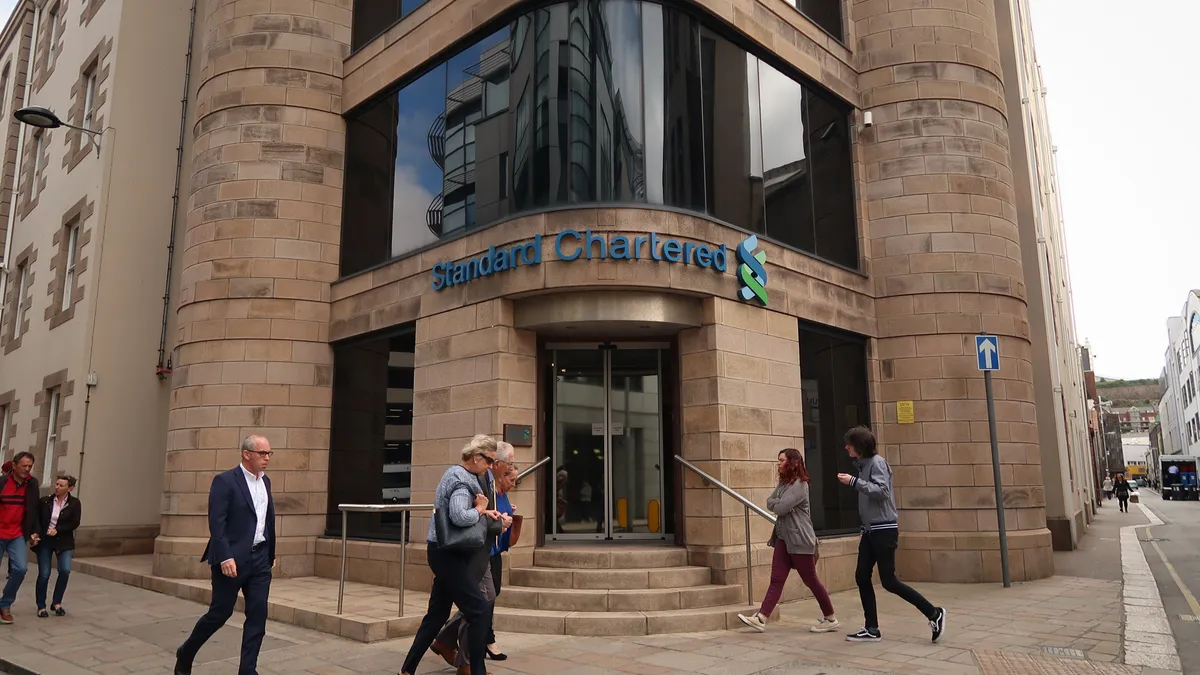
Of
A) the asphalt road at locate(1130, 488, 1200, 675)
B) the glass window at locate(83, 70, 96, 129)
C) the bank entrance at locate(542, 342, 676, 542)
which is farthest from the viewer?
the glass window at locate(83, 70, 96, 129)

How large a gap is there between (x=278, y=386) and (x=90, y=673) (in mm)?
6053

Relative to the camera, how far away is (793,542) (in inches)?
319

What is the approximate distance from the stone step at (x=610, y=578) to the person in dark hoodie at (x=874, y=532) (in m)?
2.11

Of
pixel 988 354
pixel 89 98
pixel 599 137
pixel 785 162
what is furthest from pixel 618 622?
pixel 89 98

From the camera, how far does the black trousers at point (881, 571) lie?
7.38 metres

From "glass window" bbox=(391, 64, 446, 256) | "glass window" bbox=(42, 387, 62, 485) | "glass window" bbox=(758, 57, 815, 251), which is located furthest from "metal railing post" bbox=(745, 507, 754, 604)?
"glass window" bbox=(42, 387, 62, 485)

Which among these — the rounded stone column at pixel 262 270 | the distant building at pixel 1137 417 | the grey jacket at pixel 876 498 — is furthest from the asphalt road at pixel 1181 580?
the distant building at pixel 1137 417

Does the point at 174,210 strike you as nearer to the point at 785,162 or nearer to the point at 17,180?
the point at 17,180

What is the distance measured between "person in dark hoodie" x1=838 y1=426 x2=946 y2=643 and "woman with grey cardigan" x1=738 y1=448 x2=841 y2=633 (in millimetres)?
473

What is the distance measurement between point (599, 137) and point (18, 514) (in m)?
7.99

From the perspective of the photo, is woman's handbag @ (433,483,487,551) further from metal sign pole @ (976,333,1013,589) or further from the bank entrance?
metal sign pole @ (976,333,1013,589)

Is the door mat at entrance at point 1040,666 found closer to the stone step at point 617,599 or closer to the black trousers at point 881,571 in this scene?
the black trousers at point 881,571

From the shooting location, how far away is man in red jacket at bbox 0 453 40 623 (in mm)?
9484

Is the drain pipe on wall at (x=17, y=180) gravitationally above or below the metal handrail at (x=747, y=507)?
above
